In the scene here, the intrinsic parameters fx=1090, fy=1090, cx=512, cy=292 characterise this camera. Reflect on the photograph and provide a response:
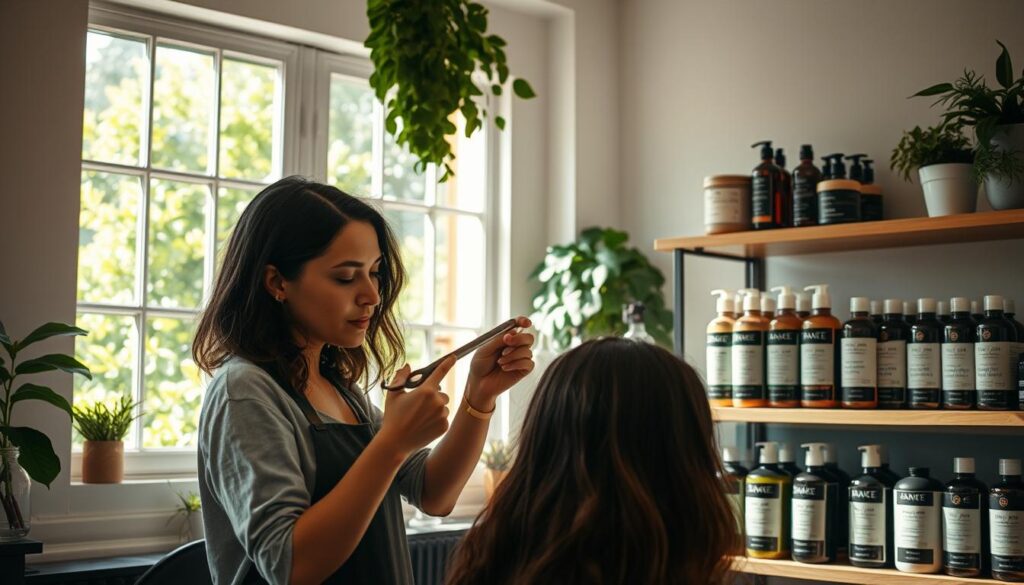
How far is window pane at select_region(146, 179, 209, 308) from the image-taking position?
2.76m

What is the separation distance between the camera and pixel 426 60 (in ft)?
6.67

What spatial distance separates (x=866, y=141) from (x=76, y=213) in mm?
1947

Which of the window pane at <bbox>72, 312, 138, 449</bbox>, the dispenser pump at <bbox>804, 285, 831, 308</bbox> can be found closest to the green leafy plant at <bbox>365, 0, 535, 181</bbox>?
the dispenser pump at <bbox>804, 285, 831, 308</bbox>

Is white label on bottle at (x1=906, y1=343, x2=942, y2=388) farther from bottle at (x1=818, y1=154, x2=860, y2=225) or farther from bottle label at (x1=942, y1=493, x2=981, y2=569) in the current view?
bottle at (x1=818, y1=154, x2=860, y2=225)

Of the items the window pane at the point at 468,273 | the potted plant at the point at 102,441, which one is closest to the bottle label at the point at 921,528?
the window pane at the point at 468,273

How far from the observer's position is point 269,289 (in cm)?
148

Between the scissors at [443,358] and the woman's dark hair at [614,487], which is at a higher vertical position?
the scissors at [443,358]

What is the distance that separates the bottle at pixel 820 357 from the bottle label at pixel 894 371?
11 centimetres

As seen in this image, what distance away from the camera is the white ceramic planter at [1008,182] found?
7.40 feet

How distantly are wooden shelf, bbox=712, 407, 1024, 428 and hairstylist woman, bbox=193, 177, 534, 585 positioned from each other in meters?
1.12

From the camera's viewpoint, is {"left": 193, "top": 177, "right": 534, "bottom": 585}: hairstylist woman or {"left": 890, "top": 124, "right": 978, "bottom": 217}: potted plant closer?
{"left": 193, "top": 177, "right": 534, "bottom": 585}: hairstylist woman

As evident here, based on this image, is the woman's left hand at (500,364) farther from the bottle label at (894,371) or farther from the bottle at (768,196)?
the bottle at (768,196)

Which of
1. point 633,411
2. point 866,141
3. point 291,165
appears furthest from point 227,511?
point 866,141

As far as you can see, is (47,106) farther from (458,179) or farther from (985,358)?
(985,358)
